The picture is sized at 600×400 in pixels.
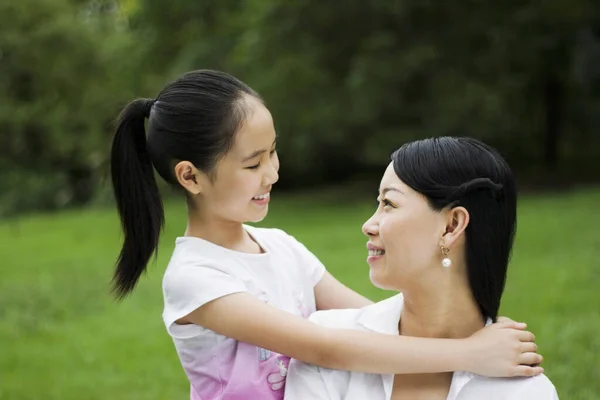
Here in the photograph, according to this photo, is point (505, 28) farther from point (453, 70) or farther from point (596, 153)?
point (596, 153)

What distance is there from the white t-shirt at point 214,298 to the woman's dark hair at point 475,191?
0.52 metres

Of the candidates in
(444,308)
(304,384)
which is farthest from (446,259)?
(304,384)

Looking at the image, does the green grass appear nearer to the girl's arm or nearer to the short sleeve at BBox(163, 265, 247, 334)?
the girl's arm

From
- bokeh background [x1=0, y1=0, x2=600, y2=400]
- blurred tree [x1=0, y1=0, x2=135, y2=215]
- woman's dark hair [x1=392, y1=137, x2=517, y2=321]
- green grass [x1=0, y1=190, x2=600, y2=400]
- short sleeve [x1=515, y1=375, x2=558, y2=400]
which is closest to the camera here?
short sleeve [x1=515, y1=375, x2=558, y2=400]

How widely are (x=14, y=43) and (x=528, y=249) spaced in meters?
19.3

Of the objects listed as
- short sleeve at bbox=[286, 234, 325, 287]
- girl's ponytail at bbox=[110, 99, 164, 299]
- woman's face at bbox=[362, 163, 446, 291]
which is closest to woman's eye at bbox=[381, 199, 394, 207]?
woman's face at bbox=[362, 163, 446, 291]

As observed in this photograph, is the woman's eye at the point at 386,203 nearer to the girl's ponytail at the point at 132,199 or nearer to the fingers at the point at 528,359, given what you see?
the fingers at the point at 528,359

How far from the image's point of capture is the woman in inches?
78.5

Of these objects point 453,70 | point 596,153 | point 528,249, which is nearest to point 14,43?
point 453,70

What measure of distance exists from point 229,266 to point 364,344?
44 cm

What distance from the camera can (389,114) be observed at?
15664 millimetres

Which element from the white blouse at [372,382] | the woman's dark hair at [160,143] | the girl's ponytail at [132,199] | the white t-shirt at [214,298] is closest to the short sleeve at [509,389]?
the white blouse at [372,382]

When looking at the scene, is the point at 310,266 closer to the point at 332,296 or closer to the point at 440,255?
the point at 332,296

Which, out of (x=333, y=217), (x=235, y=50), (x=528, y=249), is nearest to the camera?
(x=528, y=249)
